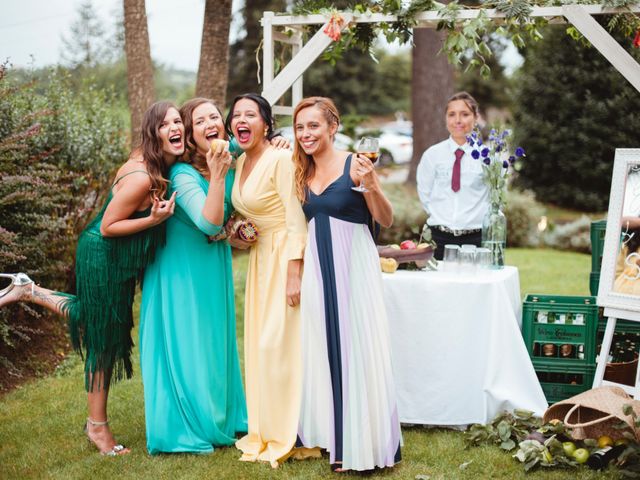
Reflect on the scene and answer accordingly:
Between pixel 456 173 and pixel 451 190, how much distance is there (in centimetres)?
14

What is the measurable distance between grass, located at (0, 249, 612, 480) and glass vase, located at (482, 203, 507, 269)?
3.85 feet

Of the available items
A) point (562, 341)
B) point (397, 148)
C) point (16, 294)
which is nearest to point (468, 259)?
point (562, 341)

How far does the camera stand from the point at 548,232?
12.1 m

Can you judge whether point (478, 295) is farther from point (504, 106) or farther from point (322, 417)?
point (504, 106)

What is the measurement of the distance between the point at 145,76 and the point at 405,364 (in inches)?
197

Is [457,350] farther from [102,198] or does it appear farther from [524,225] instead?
[524,225]

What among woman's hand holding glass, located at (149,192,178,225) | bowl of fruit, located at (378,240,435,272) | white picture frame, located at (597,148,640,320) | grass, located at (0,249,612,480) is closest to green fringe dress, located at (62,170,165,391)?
woman's hand holding glass, located at (149,192,178,225)

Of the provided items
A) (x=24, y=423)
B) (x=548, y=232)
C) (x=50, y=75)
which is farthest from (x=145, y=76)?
(x=548, y=232)

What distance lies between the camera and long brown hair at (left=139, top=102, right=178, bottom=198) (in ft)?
12.7

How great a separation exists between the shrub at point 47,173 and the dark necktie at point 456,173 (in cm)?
315

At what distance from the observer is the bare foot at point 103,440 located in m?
4.21

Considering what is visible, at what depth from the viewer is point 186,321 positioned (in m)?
4.10

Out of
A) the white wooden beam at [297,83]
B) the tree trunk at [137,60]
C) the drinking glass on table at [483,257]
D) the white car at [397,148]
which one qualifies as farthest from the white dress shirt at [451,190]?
the white car at [397,148]

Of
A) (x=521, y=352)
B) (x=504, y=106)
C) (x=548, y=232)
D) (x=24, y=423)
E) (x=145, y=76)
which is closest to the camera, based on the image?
(x=521, y=352)
